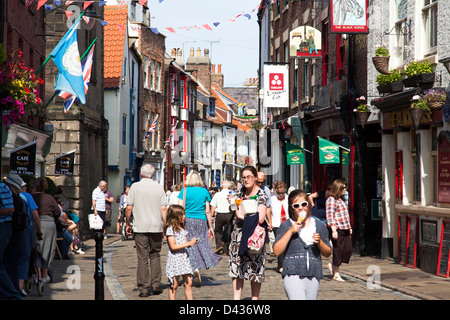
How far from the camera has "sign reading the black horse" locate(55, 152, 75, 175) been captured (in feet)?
72.4

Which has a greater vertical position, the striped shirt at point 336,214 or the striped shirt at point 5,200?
the striped shirt at point 5,200

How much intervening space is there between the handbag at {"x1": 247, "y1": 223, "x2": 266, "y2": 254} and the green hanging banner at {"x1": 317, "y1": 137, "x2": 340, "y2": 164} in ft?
37.6

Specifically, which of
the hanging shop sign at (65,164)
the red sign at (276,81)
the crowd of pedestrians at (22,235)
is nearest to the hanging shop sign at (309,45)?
the red sign at (276,81)

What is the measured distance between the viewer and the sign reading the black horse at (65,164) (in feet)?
72.4

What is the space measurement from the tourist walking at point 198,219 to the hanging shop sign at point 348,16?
6.96 meters

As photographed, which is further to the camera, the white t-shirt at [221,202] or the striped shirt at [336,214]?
the white t-shirt at [221,202]

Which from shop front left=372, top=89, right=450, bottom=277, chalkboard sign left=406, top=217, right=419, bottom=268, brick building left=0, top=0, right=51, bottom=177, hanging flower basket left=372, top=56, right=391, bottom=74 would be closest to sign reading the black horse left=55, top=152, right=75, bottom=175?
brick building left=0, top=0, right=51, bottom=177

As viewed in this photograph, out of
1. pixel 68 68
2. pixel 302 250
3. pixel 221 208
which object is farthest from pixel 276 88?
pixel 302 250

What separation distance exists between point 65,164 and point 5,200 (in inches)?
468

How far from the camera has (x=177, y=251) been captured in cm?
1083

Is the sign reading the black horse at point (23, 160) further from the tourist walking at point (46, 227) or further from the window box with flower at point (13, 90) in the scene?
the tourist walking at point (46, 227)

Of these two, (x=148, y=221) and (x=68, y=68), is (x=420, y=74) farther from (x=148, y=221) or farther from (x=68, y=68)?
(x=68, y=68)

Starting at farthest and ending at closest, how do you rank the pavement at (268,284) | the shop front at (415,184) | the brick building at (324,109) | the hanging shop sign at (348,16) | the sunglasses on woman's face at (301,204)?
1. the brick building at (324,109)
2. the hanging shop sign at (348,16)
3. the shop front at (415,184)
4. the pavement at (268,284)
5. the sunglasses on woman's face at (301,204)

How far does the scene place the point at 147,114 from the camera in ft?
151
